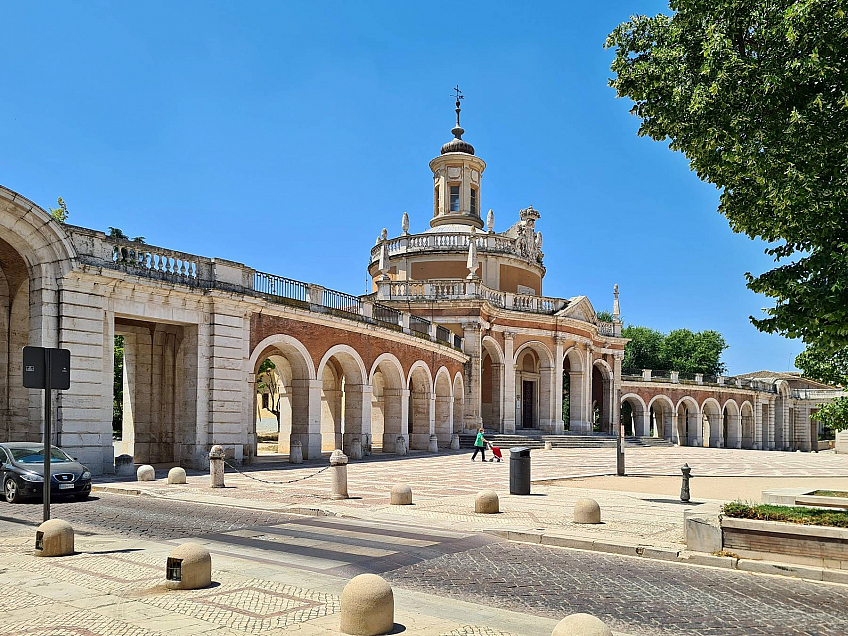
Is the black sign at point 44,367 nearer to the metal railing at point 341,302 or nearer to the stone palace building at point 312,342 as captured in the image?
the stone palace building at point 312,342

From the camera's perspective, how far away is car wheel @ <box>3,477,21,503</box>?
15641 millimetres

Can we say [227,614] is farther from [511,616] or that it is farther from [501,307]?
[501,307]

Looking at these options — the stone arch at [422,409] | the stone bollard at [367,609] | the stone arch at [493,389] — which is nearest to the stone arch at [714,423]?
the stone arch at [493,389]

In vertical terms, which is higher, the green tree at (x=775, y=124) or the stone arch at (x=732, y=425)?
the green tree at (x=775, y=124)

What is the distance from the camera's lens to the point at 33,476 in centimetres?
1554

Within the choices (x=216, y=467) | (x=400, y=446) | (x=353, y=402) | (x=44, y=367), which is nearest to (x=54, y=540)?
(x=44, y=367)

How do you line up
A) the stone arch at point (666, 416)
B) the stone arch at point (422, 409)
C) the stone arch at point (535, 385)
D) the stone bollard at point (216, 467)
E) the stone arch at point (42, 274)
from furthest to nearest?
1. the stone arch at point (666, 416)
2. the stone arch at point (535, 385)
3. the stone arch at point (422, 409)
4. the stone arch at point (42, 274)
5. the stone bollard at point (216, 467)

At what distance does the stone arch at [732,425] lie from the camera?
77125mm

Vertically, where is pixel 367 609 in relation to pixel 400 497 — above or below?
above

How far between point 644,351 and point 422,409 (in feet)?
171

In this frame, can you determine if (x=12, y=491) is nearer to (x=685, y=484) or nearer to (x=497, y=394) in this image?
(x=685, y=484)

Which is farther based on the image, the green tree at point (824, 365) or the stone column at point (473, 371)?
the stone column at point (473, 371)

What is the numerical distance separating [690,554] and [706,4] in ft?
28.2

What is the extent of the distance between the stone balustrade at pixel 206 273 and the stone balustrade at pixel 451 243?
57.7 ft
